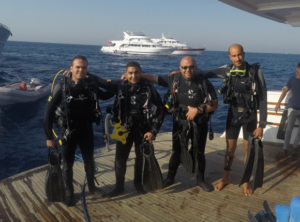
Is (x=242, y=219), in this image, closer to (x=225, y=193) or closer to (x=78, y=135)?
(x=225, y=193)

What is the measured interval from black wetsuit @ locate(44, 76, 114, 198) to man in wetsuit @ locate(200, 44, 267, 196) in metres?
1.65

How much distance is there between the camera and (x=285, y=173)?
454 cm

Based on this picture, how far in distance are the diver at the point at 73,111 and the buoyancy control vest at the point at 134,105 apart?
306mm

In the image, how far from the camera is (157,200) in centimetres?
366

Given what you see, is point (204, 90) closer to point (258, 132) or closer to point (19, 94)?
point (258, 132)

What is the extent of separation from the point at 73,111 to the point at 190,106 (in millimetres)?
1564

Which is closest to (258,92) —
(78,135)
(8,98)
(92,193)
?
(78,135)

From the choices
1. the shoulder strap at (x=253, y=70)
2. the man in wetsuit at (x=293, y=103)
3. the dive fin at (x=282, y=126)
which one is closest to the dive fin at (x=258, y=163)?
the shoulder strap at (x=253, y=70)

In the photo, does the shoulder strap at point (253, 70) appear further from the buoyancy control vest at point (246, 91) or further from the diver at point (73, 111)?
the diver at point (73, 111)

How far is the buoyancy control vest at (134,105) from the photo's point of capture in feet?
11.3

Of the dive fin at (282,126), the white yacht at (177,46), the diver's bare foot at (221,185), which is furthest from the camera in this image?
the white yacht at (177,46)

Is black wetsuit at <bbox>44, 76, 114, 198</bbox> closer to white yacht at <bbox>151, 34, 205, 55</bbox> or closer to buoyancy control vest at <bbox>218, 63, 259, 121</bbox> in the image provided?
buoyancy control vest at <bbox>218, 63, 259, 121</bbox>

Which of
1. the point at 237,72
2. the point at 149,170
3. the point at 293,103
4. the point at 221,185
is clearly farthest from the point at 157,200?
the point at 293,103

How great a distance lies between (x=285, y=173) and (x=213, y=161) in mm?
1261
